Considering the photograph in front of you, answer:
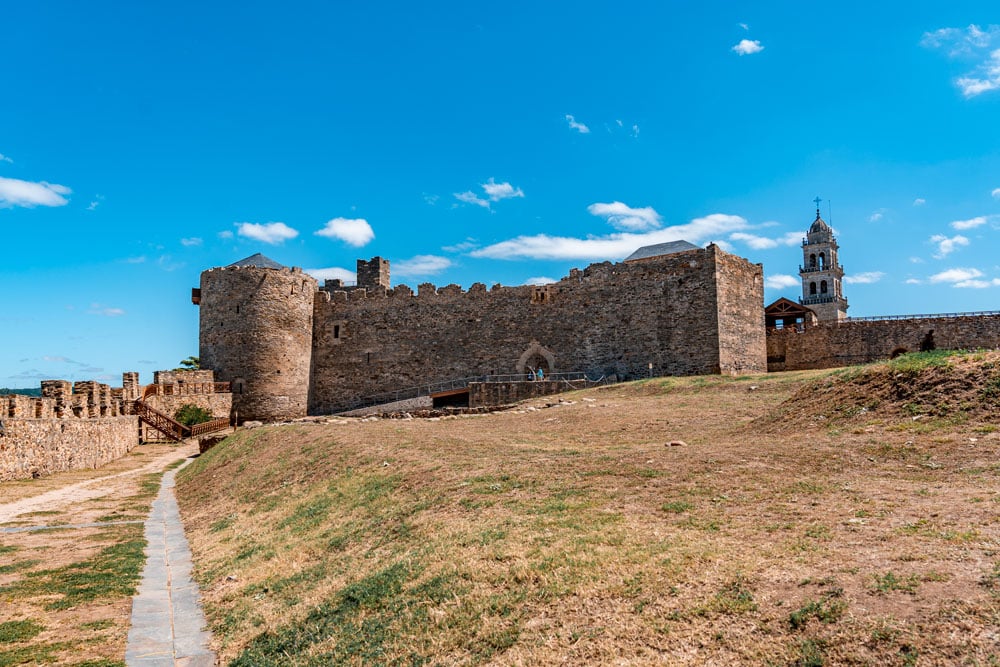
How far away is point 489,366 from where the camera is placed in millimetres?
32094

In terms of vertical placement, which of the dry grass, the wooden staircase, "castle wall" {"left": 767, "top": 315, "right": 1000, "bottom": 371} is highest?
"castle wall" {"left": 767, "top": 315, "right": 1000, "bottom": 371}

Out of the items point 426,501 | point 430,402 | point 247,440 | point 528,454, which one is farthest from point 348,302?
point 426,501

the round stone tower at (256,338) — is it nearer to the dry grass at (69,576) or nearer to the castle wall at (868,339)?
the dry grass at (69,576)

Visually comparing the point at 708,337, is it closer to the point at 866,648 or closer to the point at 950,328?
the point at 950,328

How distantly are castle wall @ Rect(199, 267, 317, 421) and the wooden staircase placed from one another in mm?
2322

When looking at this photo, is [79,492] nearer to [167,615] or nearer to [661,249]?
[167,615]

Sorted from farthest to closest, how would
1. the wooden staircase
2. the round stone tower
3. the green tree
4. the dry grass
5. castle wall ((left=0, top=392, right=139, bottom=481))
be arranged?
the round stone tower → the green tree → the wooden staircase → castle wall ((left=0, top=392, right=139, bottom=481)) → the dry grass

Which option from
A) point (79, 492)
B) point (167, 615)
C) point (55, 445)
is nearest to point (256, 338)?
point (55, 445)

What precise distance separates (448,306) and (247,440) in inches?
543

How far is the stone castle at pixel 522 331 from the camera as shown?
1102 inches

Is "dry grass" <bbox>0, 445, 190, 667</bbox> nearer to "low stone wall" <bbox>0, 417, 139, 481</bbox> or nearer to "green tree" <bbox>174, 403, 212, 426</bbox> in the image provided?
"low stone wall" <bbox>0, 417, 139, 481</bbox>

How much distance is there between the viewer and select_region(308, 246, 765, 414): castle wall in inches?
1107

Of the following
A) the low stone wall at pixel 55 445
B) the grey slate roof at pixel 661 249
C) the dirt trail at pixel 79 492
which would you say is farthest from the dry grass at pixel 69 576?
the grey slate roof at pixel 661 249

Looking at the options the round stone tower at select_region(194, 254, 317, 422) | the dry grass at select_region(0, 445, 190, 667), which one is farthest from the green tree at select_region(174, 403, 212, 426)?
the dry grass at select_region(0, 445, 190, 667)
